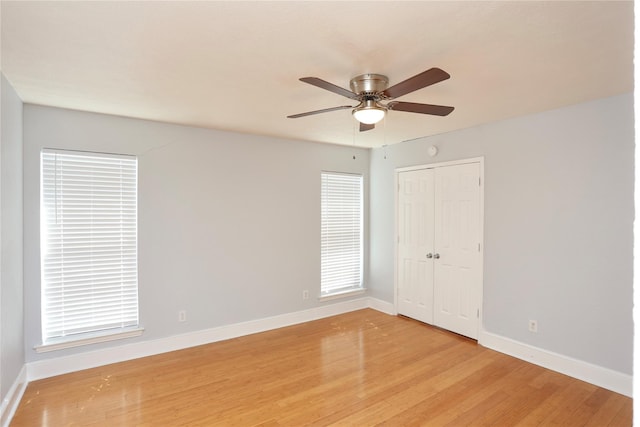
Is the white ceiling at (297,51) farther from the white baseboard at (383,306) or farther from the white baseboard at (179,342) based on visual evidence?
the white baseboard at (383,306)

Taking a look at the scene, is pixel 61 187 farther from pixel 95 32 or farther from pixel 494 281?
pixel 494 281

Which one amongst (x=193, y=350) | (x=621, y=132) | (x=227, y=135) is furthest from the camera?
(x=227, y=135)

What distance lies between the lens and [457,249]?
157 inches

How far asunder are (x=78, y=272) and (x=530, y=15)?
13.5ft

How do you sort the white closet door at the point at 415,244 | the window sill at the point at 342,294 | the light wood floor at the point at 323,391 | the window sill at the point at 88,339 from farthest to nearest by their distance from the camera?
the window sill at the point at 342,294
the white closet door at the point at 415,244
the window sill at the point at 88,339
the light wood floor at the point at 323,391

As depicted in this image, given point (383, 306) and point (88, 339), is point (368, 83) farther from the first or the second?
point (383, 306)

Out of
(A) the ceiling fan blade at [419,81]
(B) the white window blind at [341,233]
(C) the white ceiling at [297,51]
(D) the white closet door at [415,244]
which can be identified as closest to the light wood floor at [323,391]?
(D) the white closet door at [415,244]

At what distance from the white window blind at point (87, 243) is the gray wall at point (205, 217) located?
0.28 feet

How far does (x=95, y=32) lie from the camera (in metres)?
1.75

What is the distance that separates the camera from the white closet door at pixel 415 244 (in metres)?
4.33

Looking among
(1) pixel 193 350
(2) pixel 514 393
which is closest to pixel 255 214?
(1) pixel 193 350

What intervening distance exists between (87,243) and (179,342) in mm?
1456

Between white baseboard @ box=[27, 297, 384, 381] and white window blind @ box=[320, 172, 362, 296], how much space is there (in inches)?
12.0

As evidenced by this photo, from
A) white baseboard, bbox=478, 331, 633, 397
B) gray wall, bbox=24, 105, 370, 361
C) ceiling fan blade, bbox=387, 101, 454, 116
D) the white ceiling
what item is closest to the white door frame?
white baseboard, bbox=478, 331, 633, 397
